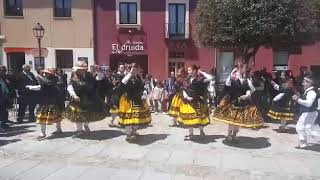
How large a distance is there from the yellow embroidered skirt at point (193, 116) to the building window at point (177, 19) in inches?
615

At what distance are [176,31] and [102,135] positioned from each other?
15081mm

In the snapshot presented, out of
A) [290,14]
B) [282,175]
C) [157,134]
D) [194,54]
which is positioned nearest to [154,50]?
[194,54]

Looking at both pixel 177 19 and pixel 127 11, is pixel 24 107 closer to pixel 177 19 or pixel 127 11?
pixel 127 11

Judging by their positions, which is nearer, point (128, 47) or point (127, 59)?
point (128, 47)

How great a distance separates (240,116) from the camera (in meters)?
9.19

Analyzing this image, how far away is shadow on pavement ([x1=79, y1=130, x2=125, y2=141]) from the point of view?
1023 centimetres

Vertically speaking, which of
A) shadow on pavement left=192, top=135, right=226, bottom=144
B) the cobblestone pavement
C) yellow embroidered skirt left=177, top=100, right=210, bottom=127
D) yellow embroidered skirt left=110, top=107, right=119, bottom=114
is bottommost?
the cobblestone pavement

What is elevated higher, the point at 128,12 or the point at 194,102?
the point at 128,12

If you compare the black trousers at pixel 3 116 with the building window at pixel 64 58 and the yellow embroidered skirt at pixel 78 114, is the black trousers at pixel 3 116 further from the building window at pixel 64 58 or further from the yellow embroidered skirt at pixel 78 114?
the building window at pixel 64 58

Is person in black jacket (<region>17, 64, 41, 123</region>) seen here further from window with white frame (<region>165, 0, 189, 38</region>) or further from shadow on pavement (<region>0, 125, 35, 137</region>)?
window with white frame (<region>165, 0, 189, 38</region>)

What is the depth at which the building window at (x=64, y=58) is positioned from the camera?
81.9 feet

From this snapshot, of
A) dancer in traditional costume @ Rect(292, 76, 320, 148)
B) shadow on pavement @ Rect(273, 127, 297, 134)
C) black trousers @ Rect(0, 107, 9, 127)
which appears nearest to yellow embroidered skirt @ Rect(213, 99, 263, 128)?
dancer in traditional costume @ Rect(292, 76, 320, 148)

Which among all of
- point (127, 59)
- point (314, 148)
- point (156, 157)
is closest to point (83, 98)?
point (156, 157)

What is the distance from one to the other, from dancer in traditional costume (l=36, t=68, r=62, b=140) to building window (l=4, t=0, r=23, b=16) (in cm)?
1575
